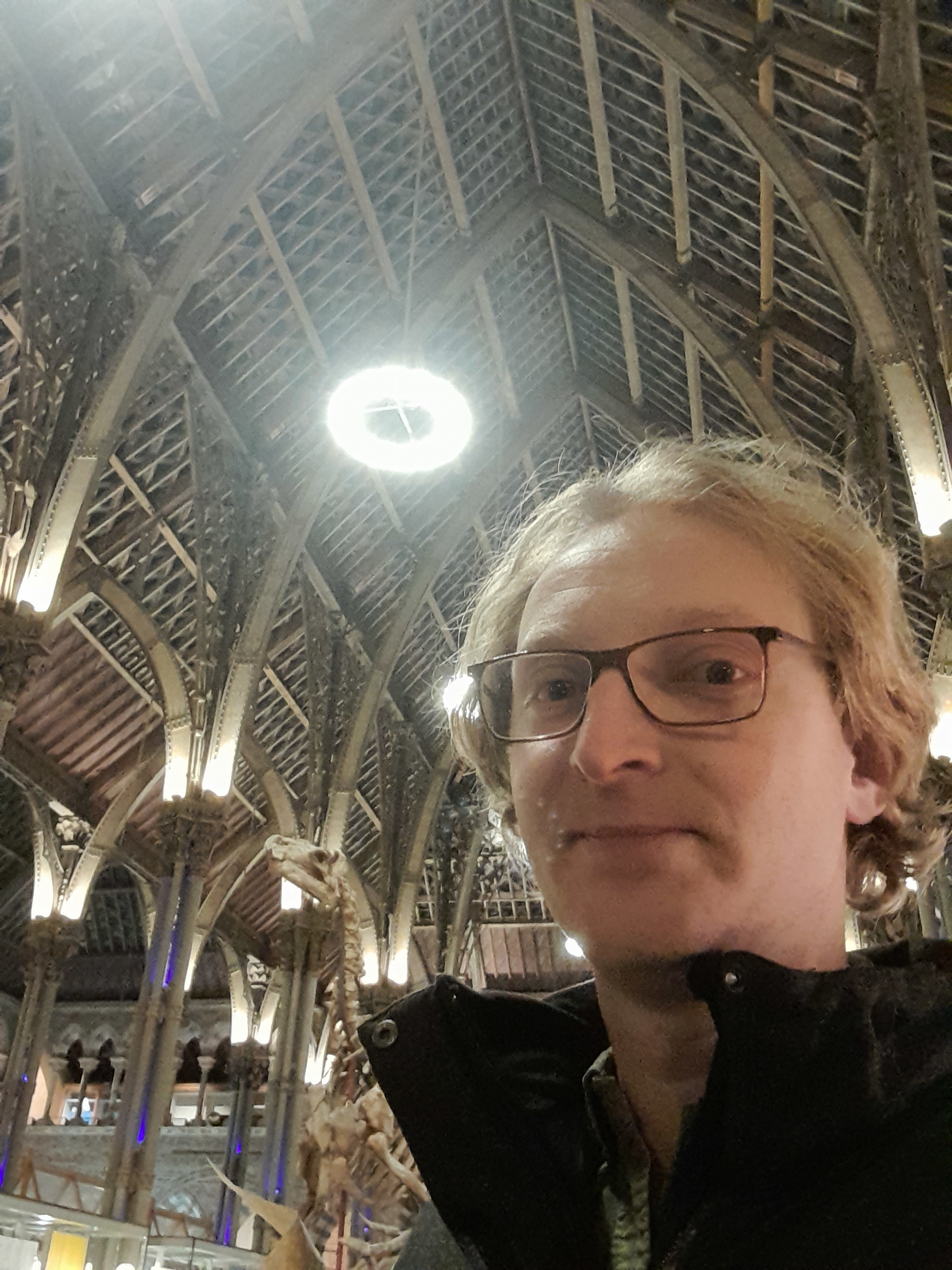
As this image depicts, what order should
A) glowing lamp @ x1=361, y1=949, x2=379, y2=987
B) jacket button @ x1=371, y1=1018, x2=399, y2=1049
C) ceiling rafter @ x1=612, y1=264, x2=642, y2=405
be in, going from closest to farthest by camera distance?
jacket button @ x1=371, y1=1018, x2=399, y2=1049
ceiling rafter @ x1=612, y1=264, x2=642, y2=405
glowing lamp @ x1=361, y1=949, x2=379, y2=987

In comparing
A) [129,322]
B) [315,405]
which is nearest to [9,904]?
[315,405]

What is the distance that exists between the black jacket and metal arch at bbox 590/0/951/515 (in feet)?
24.3

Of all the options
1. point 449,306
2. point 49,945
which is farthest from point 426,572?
point 49,945

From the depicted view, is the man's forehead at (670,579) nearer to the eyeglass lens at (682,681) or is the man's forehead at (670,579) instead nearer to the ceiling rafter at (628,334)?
the eyeglass lens at (682,681)

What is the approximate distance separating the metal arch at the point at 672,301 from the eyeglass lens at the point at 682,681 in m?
9.45

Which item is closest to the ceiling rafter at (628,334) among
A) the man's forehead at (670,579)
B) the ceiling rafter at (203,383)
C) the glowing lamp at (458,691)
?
the ceiling rafter at (203,383)

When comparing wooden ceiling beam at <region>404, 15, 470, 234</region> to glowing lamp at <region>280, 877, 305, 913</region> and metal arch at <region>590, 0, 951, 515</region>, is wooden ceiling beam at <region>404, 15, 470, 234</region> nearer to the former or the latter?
metal arch at <region>590, 0, 951, 515</region>

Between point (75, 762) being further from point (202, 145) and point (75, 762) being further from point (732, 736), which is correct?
point (732, 736)

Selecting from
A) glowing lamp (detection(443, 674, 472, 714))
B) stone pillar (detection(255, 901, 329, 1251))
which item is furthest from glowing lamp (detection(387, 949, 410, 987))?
glowing lamp (detection(443, 674, 472, 714))

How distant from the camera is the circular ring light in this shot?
10.9 meters

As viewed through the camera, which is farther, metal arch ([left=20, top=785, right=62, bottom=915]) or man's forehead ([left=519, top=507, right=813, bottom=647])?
metal arch ([left=20, top=785, right=62, bottom=915])

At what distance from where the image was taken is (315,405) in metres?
13.7

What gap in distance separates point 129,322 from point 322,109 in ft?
11.0

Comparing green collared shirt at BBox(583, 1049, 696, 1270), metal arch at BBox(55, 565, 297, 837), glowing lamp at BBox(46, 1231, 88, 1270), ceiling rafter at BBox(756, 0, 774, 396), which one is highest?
ceiling rafter at BBox(756, 0, 774, 396)
